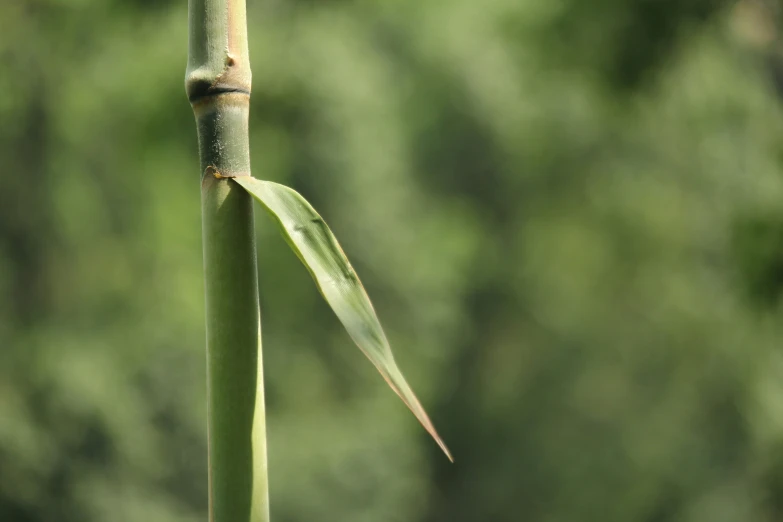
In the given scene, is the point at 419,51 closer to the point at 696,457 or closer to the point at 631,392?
the point at 631,392

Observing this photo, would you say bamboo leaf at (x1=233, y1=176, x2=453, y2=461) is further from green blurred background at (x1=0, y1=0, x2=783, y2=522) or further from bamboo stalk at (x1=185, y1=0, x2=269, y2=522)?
green blurred background at (x1=0, y1=0, x2=783, y2=522)

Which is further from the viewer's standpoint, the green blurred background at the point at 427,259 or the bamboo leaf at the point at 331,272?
the green blurred background at the point at 427,259

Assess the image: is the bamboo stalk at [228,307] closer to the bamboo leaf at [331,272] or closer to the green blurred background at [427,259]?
the bamboo leaf at [331,272]

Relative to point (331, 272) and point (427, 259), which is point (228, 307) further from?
point (427, 259)

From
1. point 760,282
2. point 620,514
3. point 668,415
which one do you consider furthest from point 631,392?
point 760,282

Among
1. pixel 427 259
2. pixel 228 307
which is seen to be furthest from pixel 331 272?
pixel 427 259

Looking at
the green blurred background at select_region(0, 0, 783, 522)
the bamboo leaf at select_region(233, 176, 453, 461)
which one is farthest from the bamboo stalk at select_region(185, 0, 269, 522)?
the green blurred background at select_region(0, 0, 783, 522)

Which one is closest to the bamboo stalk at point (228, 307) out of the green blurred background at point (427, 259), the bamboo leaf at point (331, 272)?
the bamboo leaf at point (331, 272)
